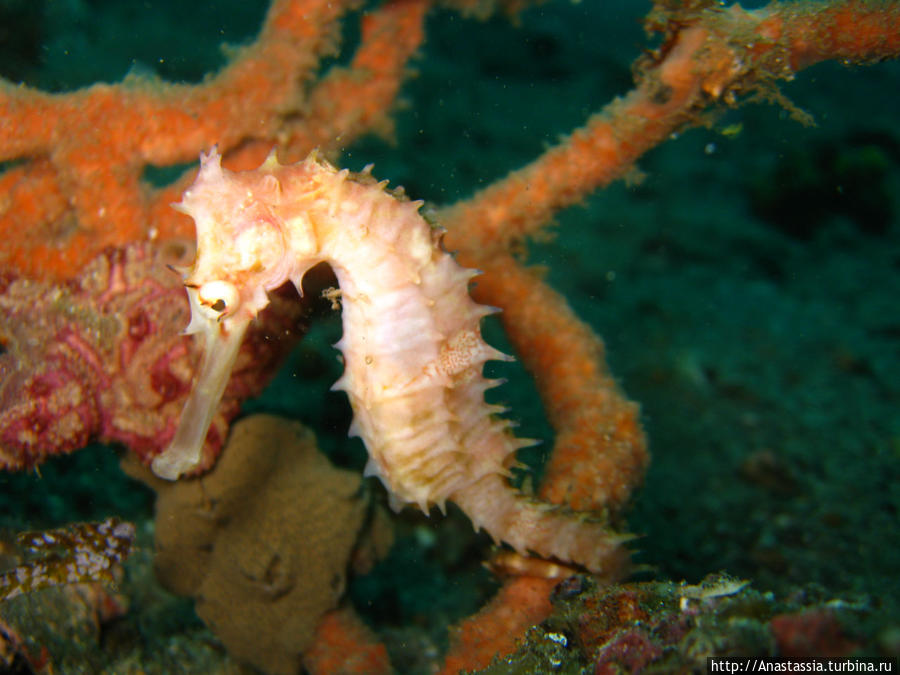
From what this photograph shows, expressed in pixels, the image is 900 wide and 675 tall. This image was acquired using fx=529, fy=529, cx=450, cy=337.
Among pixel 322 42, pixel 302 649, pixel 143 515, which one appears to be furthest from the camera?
pixel 143 515

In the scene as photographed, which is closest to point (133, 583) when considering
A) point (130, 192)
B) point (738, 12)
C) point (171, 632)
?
point (171, 632)

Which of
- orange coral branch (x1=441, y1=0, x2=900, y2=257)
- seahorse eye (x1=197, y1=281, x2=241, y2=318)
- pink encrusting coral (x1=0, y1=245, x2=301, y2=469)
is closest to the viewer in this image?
seahorse eye (x1=197, y1=281, x2=241, y2=318)

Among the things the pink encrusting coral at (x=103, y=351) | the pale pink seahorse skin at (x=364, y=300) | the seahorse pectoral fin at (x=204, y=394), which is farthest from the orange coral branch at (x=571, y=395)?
the pink encrusting coral at (x=103, y=351)

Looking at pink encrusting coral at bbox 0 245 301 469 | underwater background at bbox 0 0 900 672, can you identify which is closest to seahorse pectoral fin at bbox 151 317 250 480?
pink encrusting coral at bbox 0 245 301 469

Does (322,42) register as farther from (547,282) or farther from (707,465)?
(707,465)

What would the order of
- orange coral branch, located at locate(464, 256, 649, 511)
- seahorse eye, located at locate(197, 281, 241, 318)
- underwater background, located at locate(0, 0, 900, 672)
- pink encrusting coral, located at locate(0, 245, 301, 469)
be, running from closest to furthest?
seahorse eye, located at locate(197, 281, 241, 318), pink encrusting coral, located at locate(0, 245, 301, 469), orange coral branch, located at locate(464, 256, 649, 511), underwater background, located at locate(0, 0, 900, 672)

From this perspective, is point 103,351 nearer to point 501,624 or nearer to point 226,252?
point 226,252

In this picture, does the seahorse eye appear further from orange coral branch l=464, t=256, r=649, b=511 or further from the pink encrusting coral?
orange coral branch l=464, t=256, r=649, b=511
